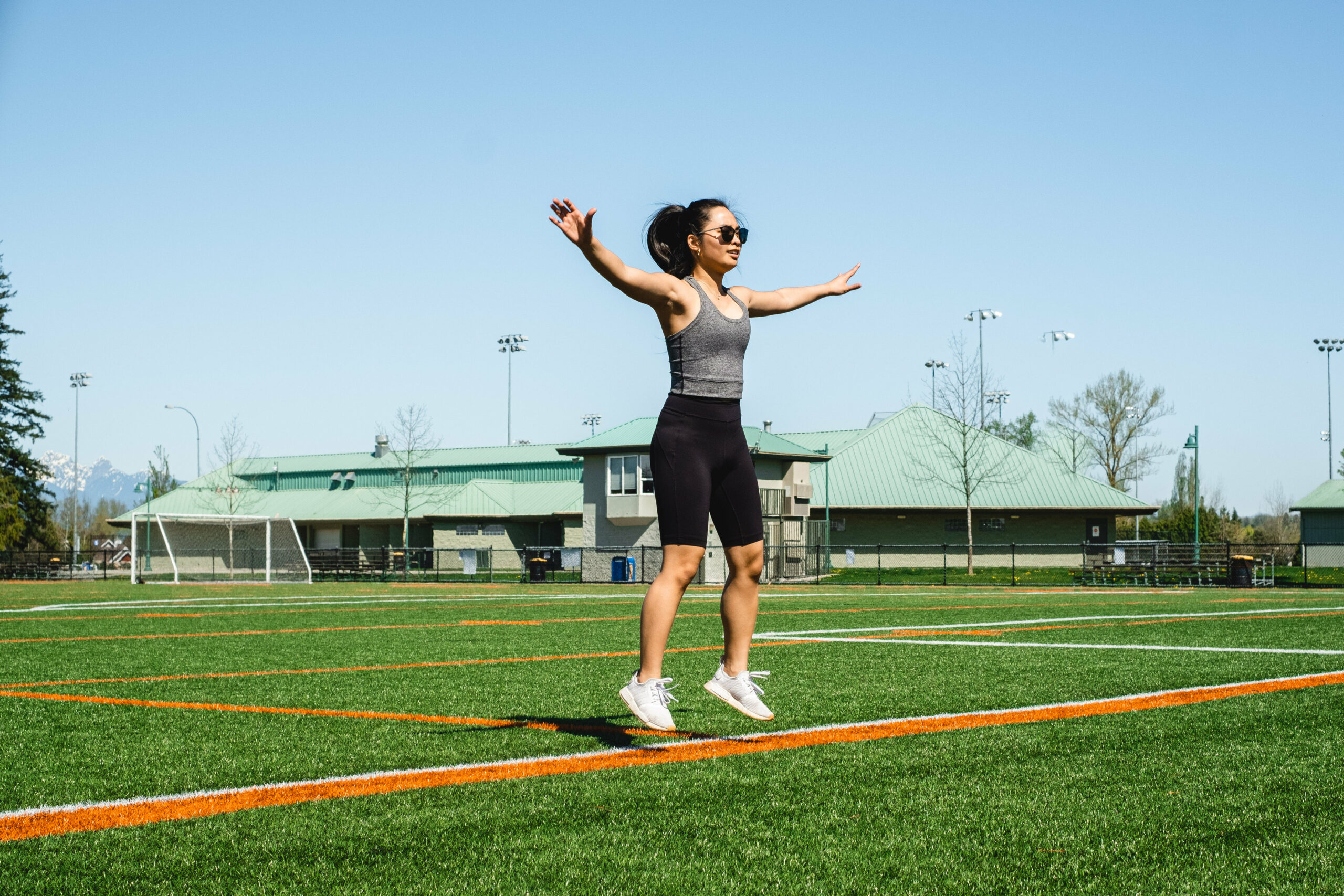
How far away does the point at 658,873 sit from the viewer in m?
2.80

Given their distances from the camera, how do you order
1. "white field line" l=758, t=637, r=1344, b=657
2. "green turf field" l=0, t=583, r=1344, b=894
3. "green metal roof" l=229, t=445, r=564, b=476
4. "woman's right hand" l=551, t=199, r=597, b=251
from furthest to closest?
"green metal roof" l=229, t=445, r=564, b=476, "white field line" l=758, t=637, r=1344, b=657, "woman's right hand" l=551, t=199, r=597, b=251, "green turf field" l=0, t=583, r=1344, b=894

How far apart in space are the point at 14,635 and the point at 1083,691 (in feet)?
31.1

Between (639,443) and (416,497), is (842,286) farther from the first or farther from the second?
(416,497)

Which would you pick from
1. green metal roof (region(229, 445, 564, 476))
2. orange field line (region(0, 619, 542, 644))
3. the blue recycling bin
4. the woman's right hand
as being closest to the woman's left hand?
the woman's right hand

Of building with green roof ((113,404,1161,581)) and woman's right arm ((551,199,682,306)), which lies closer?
woman's right arm ((551,199,682,306))

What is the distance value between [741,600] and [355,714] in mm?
1820

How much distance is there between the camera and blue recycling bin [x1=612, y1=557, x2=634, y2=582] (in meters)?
39.5

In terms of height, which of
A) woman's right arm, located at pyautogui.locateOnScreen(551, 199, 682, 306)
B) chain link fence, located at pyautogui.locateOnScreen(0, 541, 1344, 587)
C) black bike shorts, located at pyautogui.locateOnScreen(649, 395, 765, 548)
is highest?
woman's right arm, located at pyautogui.locateOnScreen(551, 199, 682, 306)

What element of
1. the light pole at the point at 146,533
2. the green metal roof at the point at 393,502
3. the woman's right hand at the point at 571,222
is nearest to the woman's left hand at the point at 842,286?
the woman's right hand at the point at 571,222

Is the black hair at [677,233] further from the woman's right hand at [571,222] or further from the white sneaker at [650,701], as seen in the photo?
the white sneaker at [650,701]

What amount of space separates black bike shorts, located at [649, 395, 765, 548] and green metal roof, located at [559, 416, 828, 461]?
4178 cm

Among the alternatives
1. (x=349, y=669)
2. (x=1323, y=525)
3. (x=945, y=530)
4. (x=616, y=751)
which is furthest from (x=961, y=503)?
(x=616, y=751)

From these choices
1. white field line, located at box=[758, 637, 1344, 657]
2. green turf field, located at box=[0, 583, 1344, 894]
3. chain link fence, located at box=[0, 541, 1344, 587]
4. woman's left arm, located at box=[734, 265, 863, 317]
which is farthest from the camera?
chain link fence, located at box=[0, 541, 1344, 587]

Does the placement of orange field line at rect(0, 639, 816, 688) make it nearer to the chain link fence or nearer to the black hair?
the black hair
